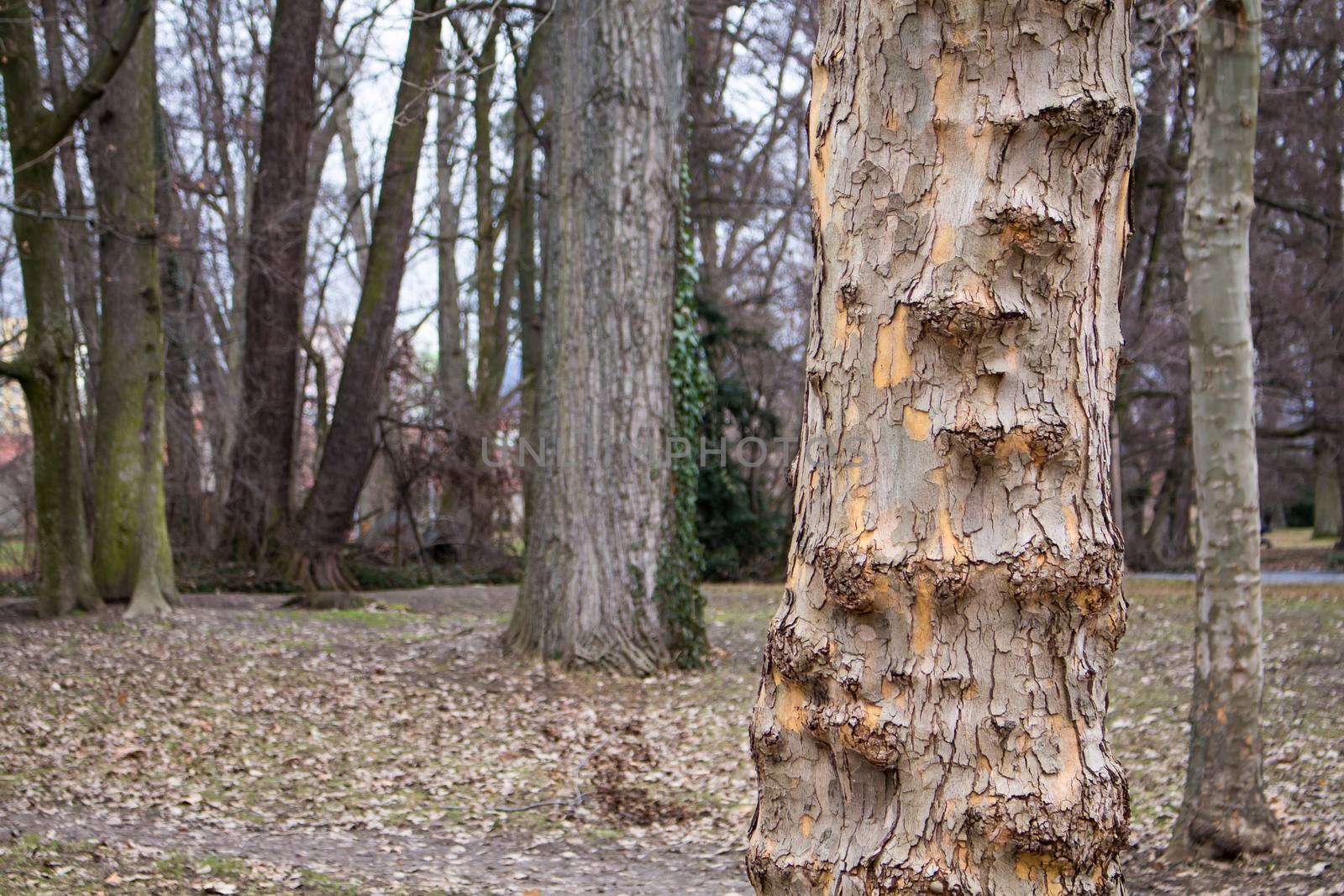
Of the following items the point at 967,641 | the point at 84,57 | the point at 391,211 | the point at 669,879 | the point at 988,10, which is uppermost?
the point at 84,57

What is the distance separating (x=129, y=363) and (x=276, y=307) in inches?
160

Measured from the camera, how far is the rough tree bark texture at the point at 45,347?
9.95 meters

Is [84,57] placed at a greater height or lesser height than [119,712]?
greater

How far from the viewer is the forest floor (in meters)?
4.76

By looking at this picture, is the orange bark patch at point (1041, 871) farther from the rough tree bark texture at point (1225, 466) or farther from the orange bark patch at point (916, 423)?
the rough tree bark texture at point (1225, 466)

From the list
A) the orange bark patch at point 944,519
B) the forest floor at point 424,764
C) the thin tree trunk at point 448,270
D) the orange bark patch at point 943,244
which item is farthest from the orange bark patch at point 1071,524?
the thin tree trunk at point 448,270

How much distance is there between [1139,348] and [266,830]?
46.1ft

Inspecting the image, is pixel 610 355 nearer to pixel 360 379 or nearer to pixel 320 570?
pixel 360 379

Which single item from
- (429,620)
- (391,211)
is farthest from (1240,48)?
(391,211)

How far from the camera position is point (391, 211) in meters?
14.0

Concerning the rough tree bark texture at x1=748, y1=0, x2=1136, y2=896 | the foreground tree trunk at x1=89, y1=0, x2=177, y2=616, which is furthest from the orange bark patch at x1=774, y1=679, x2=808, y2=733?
the foreground tree trunk at x1=89, y1=0, x2=177, y2=616

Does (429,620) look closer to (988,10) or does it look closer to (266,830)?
(266,830)

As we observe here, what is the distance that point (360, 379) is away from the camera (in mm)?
14055

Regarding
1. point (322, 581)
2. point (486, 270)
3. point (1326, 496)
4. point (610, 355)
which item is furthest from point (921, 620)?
point (1326, 496)
